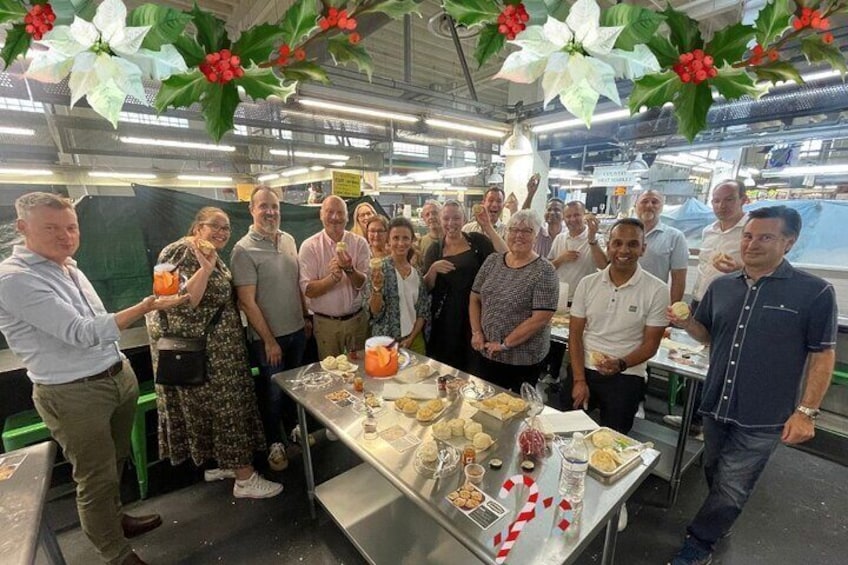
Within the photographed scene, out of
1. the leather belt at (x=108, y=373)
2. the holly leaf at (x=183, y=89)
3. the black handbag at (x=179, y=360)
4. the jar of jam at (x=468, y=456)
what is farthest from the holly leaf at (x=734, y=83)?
the leather belt at (x=108, y=373)

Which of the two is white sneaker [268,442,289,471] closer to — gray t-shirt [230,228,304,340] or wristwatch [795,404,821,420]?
gray t-shirt [230,228,304,340]

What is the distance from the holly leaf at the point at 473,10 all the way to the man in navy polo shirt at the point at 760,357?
1.64m

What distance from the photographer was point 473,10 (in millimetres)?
810

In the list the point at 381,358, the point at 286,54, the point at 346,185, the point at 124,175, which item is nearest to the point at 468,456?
the point at 381,358

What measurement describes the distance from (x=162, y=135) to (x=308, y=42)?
22.0 ft

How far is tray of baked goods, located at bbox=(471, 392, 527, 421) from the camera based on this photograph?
1696 mm

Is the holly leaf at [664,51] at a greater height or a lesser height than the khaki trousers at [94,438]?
greater

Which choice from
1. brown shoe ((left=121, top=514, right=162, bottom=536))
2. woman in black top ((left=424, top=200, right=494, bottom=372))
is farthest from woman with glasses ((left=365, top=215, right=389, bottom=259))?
brown shoe ((left=121, top=514, right=162, bottom=536))

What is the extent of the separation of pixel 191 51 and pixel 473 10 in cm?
64

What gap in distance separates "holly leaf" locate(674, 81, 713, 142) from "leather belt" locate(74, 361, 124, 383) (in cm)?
252

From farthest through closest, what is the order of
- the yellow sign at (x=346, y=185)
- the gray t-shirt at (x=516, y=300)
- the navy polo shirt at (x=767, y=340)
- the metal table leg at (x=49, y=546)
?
the yellow sign at (x=346, y=185) < the gray t-shirt at (x=516, y=300) < the navy polo shirt at (x=767, y=340) < the metal table leg at (x=49, y=546)

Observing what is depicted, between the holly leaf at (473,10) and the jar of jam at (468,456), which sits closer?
the holly leaf at (473,10)

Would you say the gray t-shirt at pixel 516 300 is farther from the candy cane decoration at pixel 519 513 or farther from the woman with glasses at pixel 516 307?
the candy cane decoration at pixel 519 513

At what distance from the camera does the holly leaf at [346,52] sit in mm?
899
